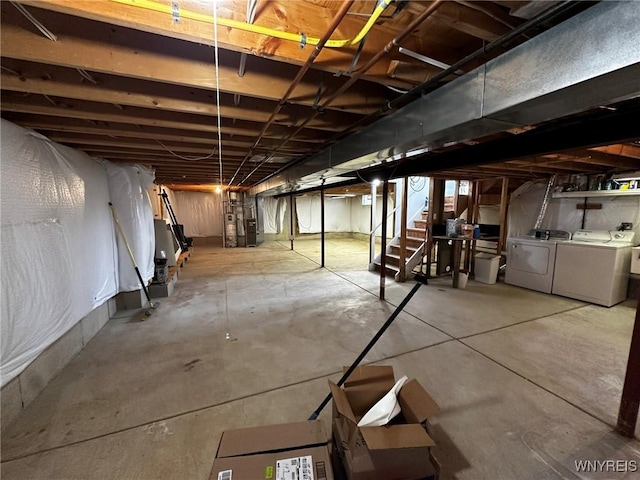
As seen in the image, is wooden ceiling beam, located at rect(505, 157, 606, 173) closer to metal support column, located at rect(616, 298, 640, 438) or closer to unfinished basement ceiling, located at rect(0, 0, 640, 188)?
metal support column, located at rect(616, 298, 640, 438)

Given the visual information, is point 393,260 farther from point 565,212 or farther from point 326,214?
point 326,214

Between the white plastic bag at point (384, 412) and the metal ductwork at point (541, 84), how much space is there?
4.54 ft

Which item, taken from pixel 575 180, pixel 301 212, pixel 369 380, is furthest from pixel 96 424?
pixel 301 212

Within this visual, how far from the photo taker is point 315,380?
80.0 inches

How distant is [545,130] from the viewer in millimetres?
1877

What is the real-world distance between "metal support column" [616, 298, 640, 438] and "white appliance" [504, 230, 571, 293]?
10.0 feet

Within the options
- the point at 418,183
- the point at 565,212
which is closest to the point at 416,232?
the point at 418,183

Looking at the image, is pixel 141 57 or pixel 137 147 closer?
pixel 141 57

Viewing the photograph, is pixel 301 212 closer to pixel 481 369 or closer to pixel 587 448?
pixel 481 369

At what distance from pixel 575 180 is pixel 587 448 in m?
4.77

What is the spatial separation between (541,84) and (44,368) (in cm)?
342

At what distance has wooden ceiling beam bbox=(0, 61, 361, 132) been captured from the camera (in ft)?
4.65
